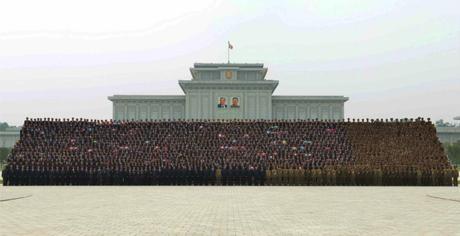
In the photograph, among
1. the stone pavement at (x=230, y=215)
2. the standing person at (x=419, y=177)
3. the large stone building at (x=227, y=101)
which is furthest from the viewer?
the large stone building at (x=227, y=101)

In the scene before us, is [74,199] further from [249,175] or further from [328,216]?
[249,175]

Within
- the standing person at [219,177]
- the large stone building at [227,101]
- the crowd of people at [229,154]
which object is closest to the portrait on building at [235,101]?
the large stone building at [227,101]

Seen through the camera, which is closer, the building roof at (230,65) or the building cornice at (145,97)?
the building roof at (230,65)

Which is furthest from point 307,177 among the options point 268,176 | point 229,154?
point 229,154

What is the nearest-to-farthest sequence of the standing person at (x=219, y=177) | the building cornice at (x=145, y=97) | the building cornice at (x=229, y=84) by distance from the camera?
the standing person at (x=219, y=177) < the building cornice at (x=229, y=84) < the building cornice at (x=145, y=97)

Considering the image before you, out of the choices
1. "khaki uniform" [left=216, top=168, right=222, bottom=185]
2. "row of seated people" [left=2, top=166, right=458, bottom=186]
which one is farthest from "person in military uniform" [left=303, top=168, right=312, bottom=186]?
"khaki uniform" [left=216, top=168, right=222, bottom=185]

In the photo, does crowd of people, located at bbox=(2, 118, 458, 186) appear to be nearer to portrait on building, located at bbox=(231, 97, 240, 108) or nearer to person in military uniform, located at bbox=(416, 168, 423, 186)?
person in military uniform, located at bbox=(416, 168, 423, 186)

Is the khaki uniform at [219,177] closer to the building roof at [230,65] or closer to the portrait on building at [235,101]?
the portrait on building at [235,101]

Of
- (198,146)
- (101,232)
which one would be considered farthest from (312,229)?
(198,146)
